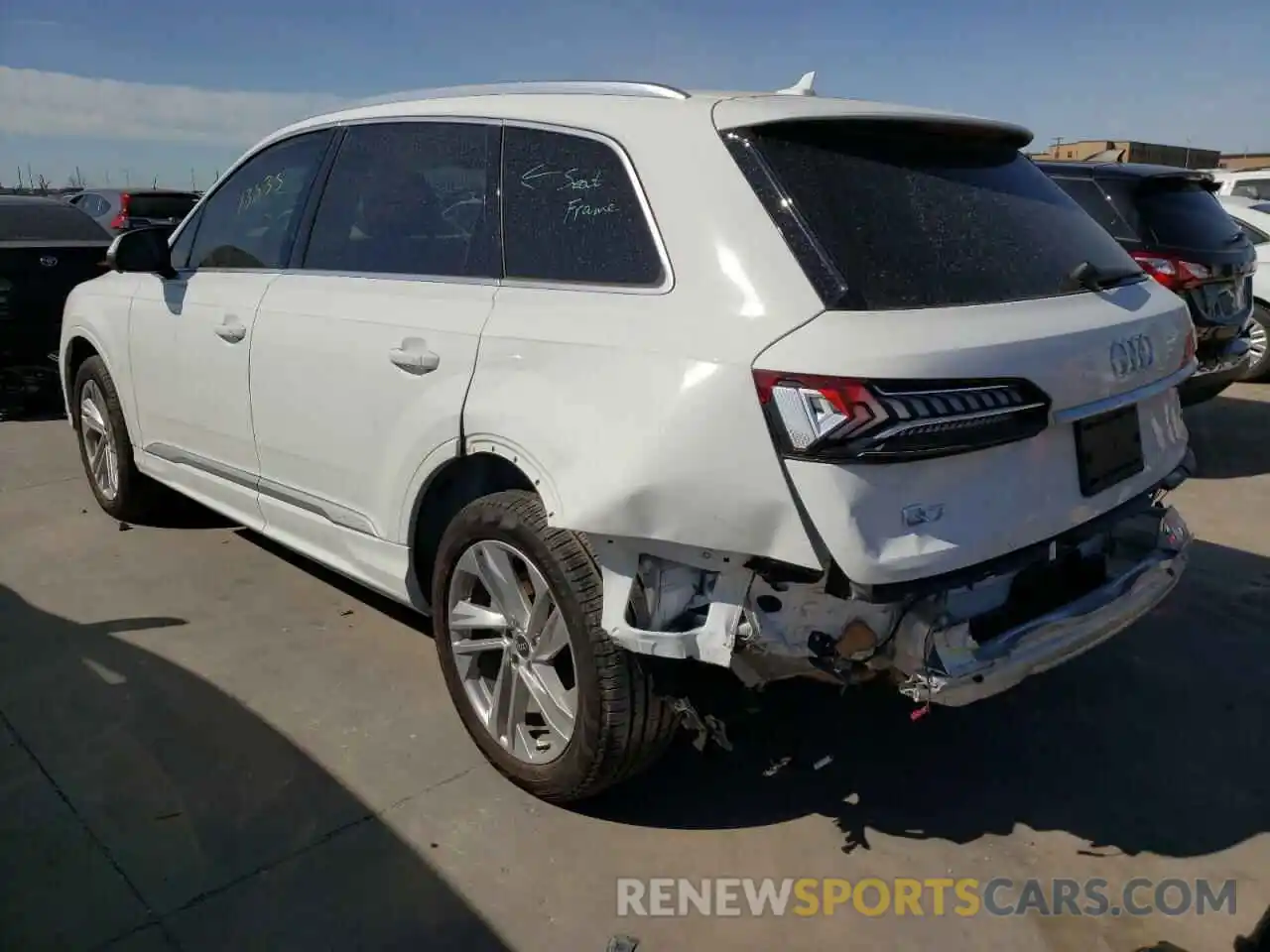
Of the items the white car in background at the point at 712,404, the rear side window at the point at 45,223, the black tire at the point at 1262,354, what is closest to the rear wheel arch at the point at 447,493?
the white car in background at the point at 712,404

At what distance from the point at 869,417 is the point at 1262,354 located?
8.18 metres

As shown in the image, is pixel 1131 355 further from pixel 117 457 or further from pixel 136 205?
pixel 136 205

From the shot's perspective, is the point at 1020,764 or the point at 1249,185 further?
the point at 1249,185

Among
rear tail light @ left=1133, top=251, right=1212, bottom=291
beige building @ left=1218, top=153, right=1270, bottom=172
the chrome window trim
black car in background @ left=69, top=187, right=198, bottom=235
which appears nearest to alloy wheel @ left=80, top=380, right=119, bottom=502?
the chrome window trim

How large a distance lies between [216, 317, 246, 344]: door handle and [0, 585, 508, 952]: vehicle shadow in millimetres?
1214

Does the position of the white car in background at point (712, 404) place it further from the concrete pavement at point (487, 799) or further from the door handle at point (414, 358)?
the concrete pavement at point (487, 799)

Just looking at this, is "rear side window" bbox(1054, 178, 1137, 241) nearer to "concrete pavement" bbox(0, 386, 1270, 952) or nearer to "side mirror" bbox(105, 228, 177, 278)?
"concrete pavement" bbox(0, 386, 1270, 952)

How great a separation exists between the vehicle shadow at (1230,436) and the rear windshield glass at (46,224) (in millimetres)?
8153

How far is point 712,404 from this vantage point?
220 cm

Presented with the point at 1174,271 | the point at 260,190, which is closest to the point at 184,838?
the point at 260,190

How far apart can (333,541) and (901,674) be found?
199cm

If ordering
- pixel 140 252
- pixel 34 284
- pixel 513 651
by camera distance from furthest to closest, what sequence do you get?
pixel 34 284 < pixel 140 252 < pixel 513 651

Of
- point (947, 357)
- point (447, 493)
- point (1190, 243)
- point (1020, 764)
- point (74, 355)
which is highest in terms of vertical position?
point (1190, 243)

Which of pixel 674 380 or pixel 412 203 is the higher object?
pixel 412 203
